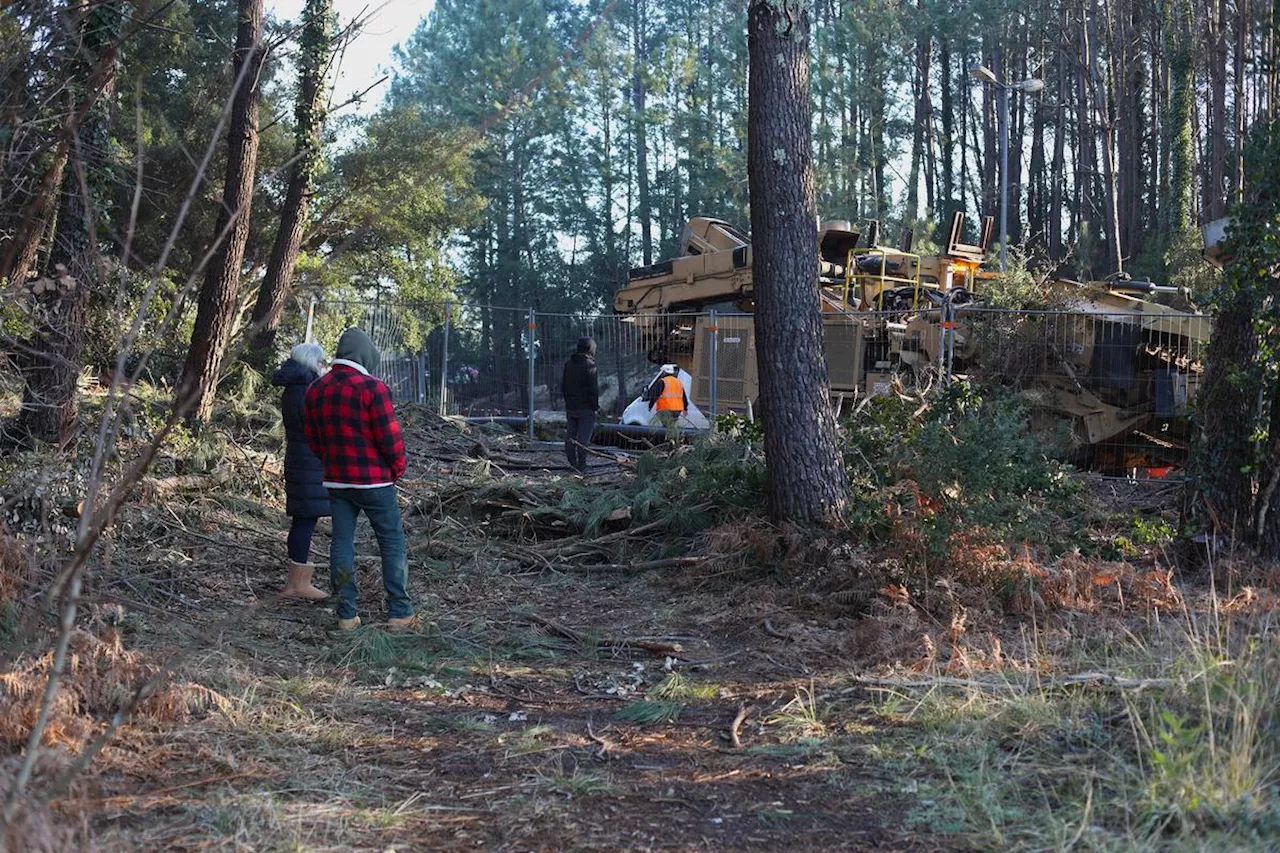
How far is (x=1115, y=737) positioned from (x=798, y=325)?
396 cm

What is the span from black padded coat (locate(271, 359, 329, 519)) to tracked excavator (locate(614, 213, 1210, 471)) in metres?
5.34

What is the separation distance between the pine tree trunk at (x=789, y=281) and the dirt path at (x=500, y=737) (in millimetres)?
978

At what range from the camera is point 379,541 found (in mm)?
6465

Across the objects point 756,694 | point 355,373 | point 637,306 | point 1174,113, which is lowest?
point 756,694

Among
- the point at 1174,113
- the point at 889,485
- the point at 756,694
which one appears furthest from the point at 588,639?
the point at 1174,113

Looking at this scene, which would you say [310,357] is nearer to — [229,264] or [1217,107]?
[229,264]

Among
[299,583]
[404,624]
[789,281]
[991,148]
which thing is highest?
[991,148]

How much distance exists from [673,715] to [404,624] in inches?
81.1

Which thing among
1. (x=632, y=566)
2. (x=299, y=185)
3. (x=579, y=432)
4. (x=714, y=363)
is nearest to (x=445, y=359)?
(x=714, y=363)

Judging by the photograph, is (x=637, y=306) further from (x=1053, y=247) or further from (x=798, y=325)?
(x=1053, y=247)

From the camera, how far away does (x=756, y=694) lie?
5.34m

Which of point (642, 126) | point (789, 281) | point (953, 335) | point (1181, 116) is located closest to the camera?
point (789, 281)

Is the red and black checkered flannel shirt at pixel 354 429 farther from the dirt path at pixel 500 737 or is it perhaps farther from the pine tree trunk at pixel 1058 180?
the pine tree trunk at pixel 1058 180

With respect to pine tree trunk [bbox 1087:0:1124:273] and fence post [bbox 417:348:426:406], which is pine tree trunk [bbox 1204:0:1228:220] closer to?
pine tree trunk [bbox 1087:0:1124:273]
